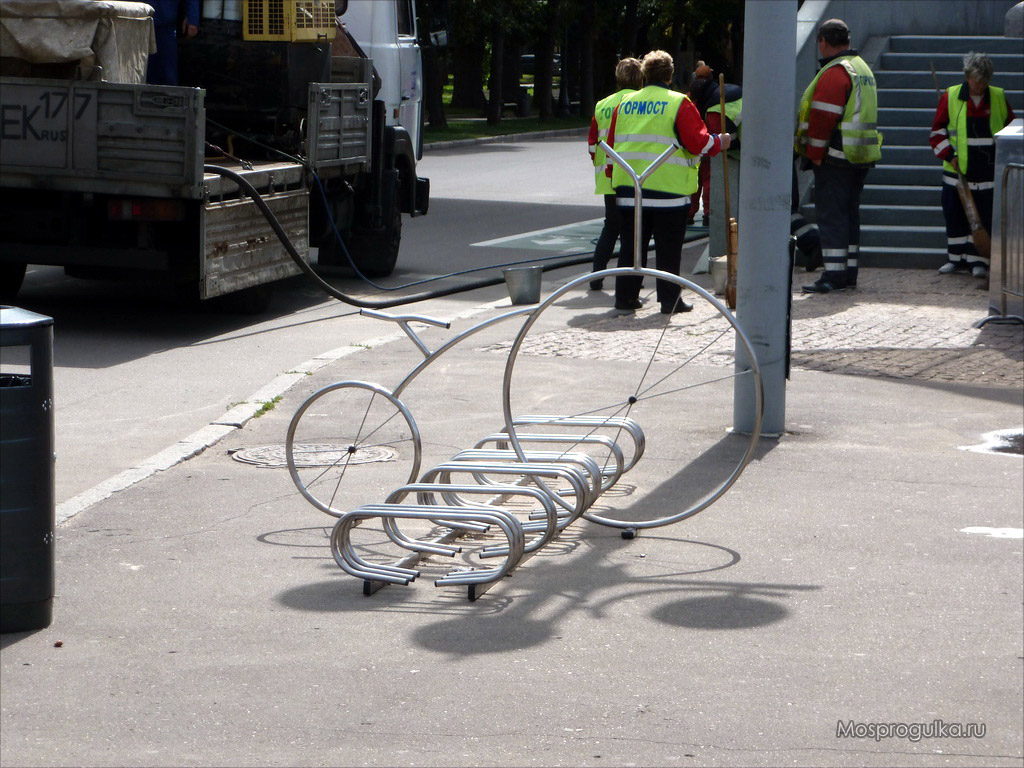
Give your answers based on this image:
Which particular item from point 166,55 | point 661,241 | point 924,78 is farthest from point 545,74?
point 661,241

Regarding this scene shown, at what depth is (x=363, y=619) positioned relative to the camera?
17.0 feet

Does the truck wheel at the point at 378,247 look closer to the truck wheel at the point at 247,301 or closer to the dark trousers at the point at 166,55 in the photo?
the truck wheel at the point at 247,301

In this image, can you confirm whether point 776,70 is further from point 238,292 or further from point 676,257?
point 238,292

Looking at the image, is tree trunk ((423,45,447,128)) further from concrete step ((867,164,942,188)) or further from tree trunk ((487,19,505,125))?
concrete step ((867,164,942,188))

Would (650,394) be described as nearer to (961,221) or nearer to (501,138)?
(961,221)

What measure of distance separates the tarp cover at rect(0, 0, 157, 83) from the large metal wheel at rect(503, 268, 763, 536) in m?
3.57

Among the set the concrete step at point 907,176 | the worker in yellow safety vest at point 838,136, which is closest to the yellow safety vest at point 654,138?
the worker in yellow safety vest at point 838,136

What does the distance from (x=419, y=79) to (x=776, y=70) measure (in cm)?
1072

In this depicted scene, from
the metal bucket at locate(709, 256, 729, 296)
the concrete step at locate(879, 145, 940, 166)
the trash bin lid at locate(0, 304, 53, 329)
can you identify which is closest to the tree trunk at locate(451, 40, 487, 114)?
the concrete step at locate(879, 145, 940, 166)

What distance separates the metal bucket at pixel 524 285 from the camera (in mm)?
6883

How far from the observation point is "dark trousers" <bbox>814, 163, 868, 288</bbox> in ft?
40.8

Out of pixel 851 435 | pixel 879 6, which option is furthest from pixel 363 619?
pixel 879 6

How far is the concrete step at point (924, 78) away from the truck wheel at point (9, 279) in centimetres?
990

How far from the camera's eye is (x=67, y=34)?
10555 mm
